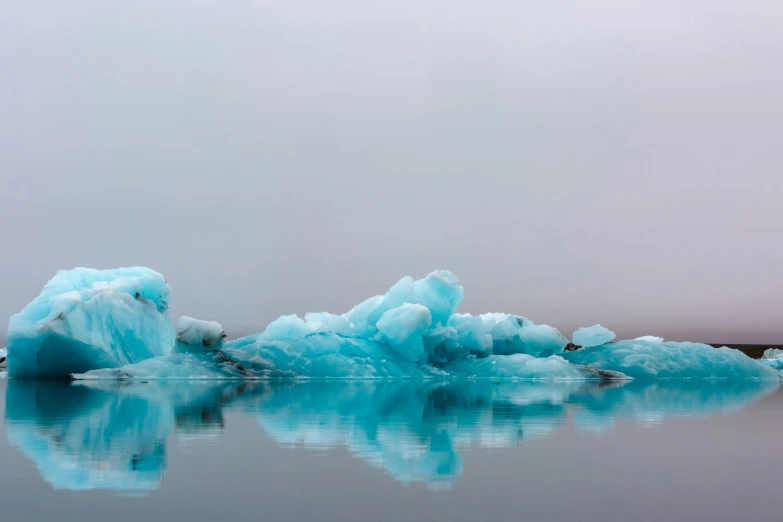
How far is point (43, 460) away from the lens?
5.57 meters

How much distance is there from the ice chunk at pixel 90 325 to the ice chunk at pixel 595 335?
1427 cm

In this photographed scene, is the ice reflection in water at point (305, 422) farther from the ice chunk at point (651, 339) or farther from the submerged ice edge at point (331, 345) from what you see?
the ice chunk at point (651, 339)

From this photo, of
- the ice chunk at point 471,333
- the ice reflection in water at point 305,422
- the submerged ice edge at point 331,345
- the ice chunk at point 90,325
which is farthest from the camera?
the ice chunk at point 471,333

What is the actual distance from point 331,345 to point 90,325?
6.75 metres

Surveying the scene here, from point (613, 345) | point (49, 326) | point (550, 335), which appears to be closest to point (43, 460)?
point (49, 326)

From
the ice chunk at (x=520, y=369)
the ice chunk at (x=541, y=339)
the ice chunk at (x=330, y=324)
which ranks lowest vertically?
the ice chunk at (x=520, y=369)

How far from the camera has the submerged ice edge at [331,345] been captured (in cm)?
1942

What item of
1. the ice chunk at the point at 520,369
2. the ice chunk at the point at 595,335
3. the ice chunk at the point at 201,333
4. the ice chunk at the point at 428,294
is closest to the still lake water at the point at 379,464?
the ice chunk at the point at 201,333

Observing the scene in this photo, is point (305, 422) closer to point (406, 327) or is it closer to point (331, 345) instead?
point (406, 327)

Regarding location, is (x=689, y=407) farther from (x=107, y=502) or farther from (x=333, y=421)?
(x=107, y=502)

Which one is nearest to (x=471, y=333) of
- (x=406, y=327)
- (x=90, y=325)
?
(x=406, y=327)

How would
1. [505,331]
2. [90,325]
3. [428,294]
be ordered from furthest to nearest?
[505,331], [428,294], [90,325]

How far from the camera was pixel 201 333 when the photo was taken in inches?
834

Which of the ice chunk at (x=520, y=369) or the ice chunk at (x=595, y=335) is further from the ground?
the ice chunk at (x=595, y=335)
